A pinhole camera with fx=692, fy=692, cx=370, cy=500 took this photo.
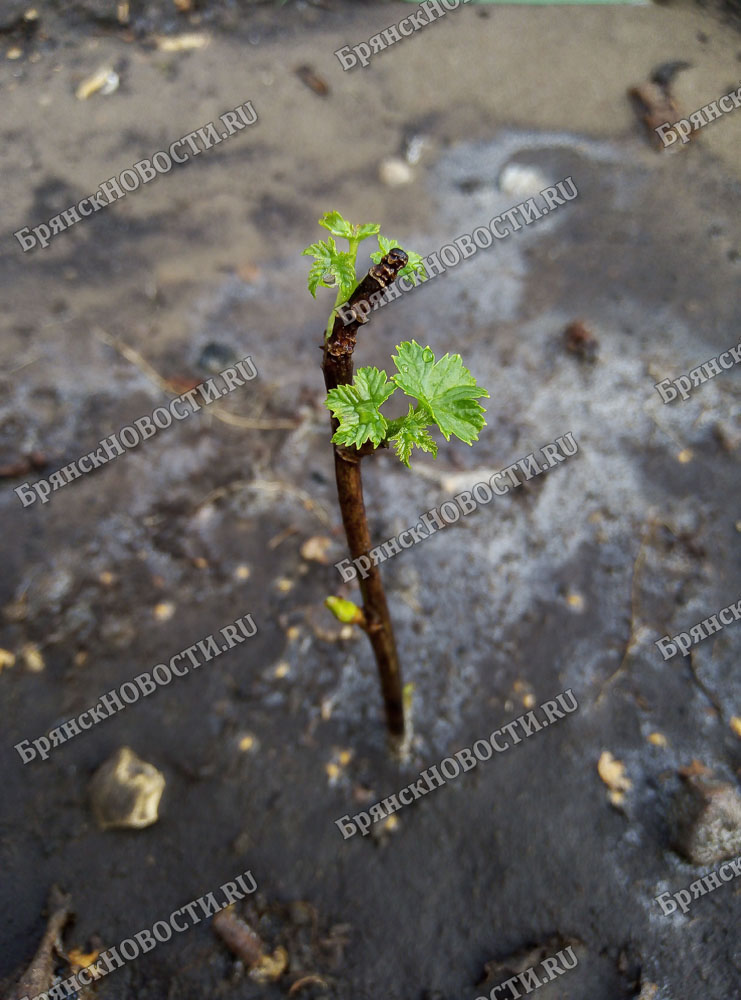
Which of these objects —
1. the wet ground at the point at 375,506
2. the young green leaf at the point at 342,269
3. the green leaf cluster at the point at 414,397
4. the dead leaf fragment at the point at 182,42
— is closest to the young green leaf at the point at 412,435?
the green leaf cluster at the point at 414,397

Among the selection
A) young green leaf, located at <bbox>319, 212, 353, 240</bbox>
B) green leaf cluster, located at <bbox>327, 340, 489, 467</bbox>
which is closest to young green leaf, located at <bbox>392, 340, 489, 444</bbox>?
green leaf cluster, located at <bbox>327, 340, 489, 467</bbox>

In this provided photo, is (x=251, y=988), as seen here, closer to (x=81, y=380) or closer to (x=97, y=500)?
(x=97, y=500)

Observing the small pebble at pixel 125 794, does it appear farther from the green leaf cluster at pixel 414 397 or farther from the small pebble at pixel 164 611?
the green leaf cluster at pixel 414 397

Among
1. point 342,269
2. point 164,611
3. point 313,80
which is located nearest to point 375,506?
point 164,611

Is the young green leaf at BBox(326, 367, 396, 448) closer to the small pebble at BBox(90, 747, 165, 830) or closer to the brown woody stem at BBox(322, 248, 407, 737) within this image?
the brown woody stem at BBox(322, 248, 407, 737)

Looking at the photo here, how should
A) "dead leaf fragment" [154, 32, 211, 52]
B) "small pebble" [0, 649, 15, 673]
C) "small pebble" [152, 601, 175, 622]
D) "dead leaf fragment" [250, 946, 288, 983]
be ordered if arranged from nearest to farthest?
"dead leaf fragment" [250, 946, 288, 983] < "small pebble" [0, 649, 15, 673] < "small pebble" [152, 601, 175, 622] < "dead leaf fragment" [154, 32, 211, 52]

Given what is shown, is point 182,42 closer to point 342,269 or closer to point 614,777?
point 342,269
